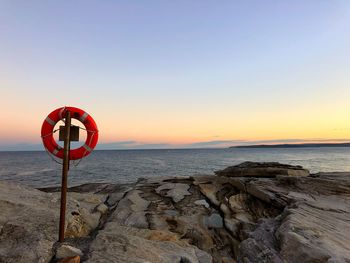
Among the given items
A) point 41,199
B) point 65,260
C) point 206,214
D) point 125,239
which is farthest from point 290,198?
point 41,199

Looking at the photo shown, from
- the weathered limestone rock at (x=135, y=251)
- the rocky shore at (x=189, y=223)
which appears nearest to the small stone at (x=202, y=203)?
the rocky shore at (x=189, y=223)

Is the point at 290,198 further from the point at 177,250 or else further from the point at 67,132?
the point at 67,132

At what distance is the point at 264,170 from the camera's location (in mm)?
17844

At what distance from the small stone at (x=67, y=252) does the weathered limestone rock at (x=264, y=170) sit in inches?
558

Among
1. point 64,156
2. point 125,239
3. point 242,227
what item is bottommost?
point 242,227

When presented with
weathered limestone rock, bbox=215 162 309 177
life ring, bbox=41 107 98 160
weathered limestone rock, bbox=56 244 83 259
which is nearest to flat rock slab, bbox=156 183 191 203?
weathered limestone rock, bbox=215 162 309 177

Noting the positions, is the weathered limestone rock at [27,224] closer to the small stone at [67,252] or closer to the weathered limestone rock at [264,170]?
the small stone at [67,252]

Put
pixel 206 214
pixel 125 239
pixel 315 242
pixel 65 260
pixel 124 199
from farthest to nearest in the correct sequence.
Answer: pixel 124 199 → pixel 206 214 → pixel 125 239 → pixel 315 242 → pixel 65 260

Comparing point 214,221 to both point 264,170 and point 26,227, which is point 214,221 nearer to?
point 26,227

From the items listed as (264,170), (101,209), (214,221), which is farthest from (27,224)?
(264,170)

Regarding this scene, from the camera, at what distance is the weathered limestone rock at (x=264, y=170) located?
16891 millimetres

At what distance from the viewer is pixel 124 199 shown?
12609 mm

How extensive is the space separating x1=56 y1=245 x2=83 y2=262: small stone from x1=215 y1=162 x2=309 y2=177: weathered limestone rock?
14.2 m

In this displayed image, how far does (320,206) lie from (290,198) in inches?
53.4
